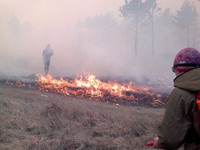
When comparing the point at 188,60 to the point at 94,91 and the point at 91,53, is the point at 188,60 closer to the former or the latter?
the point at 94,91

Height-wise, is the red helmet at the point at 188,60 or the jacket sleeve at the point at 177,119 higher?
the red helmet at the point at 188,60

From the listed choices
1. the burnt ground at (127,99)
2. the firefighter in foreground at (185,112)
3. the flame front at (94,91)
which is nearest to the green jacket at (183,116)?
the firefighter in foreground at (185,112)

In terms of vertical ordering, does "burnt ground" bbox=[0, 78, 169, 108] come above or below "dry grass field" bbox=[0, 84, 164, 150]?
below

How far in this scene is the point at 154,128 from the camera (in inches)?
210

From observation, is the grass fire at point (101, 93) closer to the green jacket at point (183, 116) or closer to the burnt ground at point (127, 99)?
the burnt ground at point (127, 99)

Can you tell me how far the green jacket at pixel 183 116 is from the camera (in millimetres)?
1653

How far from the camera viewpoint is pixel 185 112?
1672 millimetres

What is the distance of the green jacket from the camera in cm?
165

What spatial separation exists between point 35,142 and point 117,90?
8.65 metres

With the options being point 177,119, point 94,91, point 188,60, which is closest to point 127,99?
point 94,91

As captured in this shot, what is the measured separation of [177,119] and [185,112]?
8 cm

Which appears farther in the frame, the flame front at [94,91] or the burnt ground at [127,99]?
the flame front at [94,91]

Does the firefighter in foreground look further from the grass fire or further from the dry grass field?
the grass fire

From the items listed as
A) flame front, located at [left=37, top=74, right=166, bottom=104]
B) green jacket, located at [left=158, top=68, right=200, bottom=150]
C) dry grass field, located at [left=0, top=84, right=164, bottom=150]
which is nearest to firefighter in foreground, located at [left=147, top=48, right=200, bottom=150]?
green jacket, located at [left=158, top=68, right=200, bottom=150]
